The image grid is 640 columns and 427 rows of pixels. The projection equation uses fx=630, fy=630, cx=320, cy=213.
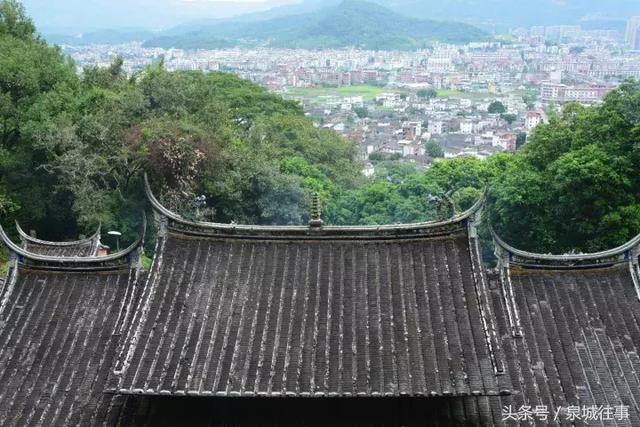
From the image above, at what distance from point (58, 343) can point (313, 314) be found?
4.74 meters

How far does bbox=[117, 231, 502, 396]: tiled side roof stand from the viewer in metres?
9.35

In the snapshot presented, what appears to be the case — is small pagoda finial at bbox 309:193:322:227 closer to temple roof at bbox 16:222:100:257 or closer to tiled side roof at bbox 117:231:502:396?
tiled side roof at bbox 117:231:502:396

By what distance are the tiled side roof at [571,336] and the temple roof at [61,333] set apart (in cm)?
694

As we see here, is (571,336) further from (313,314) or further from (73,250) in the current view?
(73,250)

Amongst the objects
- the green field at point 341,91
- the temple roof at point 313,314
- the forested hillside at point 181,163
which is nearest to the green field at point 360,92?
the green field at point 341,91

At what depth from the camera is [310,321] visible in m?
10.3

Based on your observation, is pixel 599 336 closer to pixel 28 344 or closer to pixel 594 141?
pixel 28 344

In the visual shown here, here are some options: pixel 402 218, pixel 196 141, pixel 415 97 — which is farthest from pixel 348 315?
pixel 415 97

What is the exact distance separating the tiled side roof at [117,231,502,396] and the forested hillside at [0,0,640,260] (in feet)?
40.8

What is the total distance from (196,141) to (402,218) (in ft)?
52.9

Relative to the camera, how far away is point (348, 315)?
10312 mm

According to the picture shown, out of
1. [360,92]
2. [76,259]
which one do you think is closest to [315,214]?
[76,259]

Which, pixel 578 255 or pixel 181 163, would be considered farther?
pixel 181 163

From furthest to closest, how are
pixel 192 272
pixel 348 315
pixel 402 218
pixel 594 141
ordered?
pixel 402 218 < pixel 594 141 < pixel 192 272 < pixel 348 315
